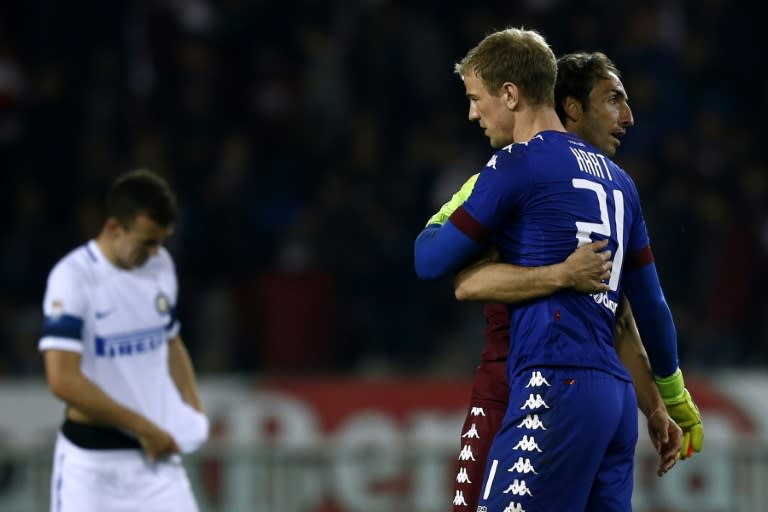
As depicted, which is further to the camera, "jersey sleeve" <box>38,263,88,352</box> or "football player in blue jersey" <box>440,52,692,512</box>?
"jersey sleeve" <box>38,263,88,352</box>

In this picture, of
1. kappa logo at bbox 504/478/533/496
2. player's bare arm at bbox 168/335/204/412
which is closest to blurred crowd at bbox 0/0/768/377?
player's bare arm at bbox 168/335/204/412

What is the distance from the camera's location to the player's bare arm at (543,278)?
4.26 m

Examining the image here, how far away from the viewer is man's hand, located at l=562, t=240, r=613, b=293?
4.26m

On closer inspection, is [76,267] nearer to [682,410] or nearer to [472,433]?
[472,433]

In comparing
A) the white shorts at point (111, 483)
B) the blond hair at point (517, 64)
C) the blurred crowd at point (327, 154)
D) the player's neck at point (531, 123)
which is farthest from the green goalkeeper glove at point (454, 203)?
the blurred crowd at point (327, 154)

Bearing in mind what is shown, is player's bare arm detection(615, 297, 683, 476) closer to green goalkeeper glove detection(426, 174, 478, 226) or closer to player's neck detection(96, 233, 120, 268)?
green goalkeeper glove detection(426, 174, 478, 226)

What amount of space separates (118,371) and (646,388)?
7.56ft

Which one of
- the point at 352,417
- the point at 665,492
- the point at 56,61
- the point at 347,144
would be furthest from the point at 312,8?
the point at 665,492

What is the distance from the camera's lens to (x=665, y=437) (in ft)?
15.6

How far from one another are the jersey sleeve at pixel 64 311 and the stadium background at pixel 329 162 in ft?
12.8

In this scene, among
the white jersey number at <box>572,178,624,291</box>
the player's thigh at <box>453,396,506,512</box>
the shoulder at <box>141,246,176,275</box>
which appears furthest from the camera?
the shoulder at <box>141,246,176,275</box>

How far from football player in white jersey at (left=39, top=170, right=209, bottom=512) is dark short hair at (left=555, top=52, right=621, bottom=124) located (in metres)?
2.01

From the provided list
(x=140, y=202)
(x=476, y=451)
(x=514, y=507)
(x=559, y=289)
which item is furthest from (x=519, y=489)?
(x=140, y=202)

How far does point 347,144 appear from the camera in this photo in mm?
12000
